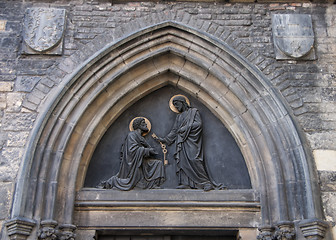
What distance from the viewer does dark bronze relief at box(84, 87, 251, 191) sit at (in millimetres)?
6906

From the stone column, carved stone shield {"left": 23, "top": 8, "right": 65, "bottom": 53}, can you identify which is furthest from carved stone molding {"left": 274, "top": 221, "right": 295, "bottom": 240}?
carved stone shield {"left": 23, "top": 8, "right": 65, "bottom": 53}

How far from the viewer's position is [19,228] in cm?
593

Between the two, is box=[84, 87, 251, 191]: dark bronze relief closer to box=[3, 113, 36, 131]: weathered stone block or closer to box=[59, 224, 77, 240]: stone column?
box=[59, 224, 77, 240]: stone column

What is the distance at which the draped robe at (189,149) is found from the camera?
6895mm

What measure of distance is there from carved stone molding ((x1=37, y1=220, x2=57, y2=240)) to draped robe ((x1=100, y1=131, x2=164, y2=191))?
1.02 meters

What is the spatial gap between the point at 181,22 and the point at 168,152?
208 cm

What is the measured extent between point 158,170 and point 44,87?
2.11 meters

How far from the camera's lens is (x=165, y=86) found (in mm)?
7695

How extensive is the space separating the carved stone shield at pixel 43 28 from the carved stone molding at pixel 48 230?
103 inches

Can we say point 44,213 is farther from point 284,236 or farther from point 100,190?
point 284,236

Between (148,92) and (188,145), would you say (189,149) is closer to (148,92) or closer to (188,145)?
(188,145)

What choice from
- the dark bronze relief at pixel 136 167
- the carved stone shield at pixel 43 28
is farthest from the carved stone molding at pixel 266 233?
the carved stone shield at pixel 43 28

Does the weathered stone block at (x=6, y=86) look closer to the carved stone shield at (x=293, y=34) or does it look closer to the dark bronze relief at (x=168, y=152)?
the dark bronze relief at (x=168, y=152)

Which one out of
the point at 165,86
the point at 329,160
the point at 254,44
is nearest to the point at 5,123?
the point at 165,86
